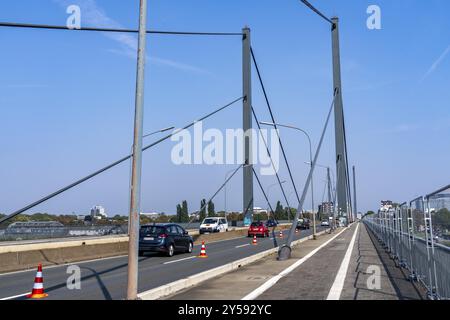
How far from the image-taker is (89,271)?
1528 cm

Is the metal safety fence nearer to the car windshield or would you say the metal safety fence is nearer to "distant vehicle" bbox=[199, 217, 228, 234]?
the car windshield

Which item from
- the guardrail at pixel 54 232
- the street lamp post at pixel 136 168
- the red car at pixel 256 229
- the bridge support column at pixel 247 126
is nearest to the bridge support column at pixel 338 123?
the bridge support column at pixel 247 126

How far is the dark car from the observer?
20500 mm

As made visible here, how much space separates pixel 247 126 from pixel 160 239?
2916 cm

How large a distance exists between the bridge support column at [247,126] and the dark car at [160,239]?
24.3 m

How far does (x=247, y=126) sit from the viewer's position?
4850 cm

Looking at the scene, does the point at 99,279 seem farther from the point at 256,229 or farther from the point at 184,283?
the point at 256,229

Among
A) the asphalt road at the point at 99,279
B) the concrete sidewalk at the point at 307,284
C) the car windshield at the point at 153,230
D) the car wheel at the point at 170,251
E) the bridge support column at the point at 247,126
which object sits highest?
A: the bridge support column at the point at 247,126

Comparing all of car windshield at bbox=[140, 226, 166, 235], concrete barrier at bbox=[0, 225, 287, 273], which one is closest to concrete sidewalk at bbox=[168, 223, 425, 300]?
car windshield at bbox=[140, 226, 166, 235]

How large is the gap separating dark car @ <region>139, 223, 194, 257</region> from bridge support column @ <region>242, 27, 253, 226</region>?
24.3 m

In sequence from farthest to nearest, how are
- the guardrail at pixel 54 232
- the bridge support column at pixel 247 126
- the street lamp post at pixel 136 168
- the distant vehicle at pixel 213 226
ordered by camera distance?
the distant vehicle at pixel 213 226
the bridge support column at pixel 247 126
the guardrail at pixel 54 232
the street lamp post at pixel 136 168

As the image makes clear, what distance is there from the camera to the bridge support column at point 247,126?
153 feet

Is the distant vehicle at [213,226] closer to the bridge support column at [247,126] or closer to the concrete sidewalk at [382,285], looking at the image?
the bridge support column at [247,126]
